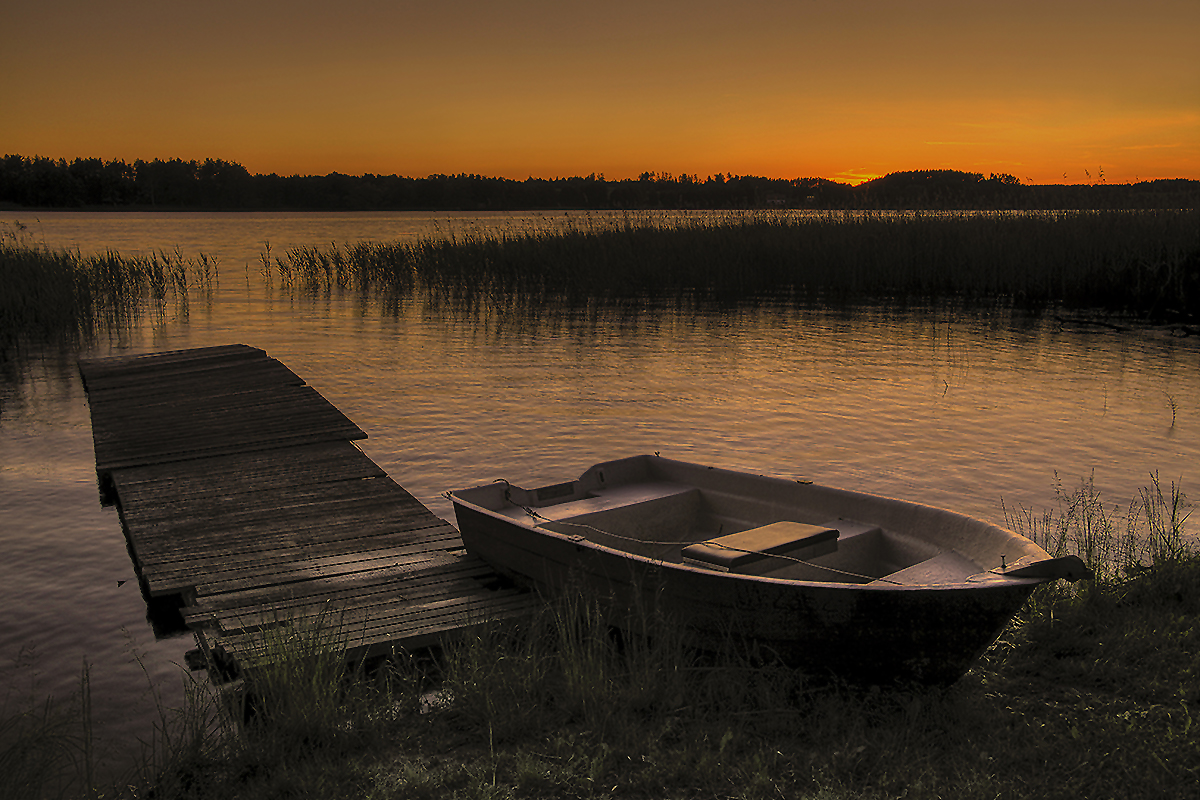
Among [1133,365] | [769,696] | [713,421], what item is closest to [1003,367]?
[1133,365]

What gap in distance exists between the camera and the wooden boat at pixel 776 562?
405 centimetres

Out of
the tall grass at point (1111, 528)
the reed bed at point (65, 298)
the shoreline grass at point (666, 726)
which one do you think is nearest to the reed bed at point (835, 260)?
the reed bed at point (65, 298)

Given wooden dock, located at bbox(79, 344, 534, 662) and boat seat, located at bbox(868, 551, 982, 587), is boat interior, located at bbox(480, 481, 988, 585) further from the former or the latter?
wooden dock, located at bbox(79, 344, 534, 662)

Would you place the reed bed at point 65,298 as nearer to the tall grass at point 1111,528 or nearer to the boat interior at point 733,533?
the boat interior at point 733,533

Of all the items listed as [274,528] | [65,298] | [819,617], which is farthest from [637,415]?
[65,298]

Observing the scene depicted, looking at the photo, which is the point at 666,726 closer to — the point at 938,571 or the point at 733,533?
the point at 938,571

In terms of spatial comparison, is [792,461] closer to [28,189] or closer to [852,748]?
[852,748]

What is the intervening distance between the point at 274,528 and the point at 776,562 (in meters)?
3.80

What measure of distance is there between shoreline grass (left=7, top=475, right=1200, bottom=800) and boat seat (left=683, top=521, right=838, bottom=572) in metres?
0.46

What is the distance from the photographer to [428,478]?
8758 mm

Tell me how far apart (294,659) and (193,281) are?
29.8m

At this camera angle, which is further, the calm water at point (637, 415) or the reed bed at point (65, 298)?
the reed bed at point (65, 298)

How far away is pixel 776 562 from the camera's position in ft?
15.9

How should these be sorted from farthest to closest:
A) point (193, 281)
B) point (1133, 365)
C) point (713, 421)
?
point (193, 281), point (1133, 365), point (713, 421)
